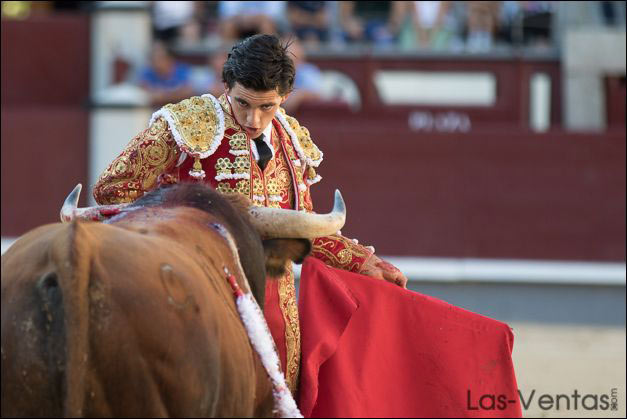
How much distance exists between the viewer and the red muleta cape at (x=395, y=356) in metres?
2.77

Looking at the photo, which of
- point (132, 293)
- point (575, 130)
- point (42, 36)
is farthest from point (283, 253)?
point (42, 36)

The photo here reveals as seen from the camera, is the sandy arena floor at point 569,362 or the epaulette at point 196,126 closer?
the epaulette at point 196,126

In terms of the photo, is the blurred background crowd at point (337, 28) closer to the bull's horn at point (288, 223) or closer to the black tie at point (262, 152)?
the black tie at point (262, 152)

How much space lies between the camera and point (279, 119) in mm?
3016

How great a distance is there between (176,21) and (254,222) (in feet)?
21.0

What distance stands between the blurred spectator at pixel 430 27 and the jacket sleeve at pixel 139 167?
5.86 metres

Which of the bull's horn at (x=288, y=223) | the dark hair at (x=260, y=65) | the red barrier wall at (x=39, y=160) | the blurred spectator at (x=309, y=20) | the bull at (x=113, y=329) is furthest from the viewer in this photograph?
the blurred spectator at (x=309, y=20)

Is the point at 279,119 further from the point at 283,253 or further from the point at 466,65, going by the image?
the point at 466,65

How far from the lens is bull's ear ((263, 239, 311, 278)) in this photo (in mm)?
2639

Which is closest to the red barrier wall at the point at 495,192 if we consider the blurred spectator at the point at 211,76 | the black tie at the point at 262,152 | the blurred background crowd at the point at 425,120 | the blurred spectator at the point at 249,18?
the blurred background crowd at the point at 425,120

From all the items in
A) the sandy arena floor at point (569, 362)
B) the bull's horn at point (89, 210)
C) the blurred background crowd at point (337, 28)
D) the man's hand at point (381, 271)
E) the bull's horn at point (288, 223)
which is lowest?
the sandy arena floor at point (569, 362)

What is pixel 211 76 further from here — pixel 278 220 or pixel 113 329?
pixel 113 329

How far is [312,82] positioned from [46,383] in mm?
6557

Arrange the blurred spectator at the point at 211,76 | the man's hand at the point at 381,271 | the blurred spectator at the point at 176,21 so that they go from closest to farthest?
1. the man's hand at the point at 381,271
2. the blurred spectator at the point at 211,76
3. the blurred spectator at the point at 176,21
